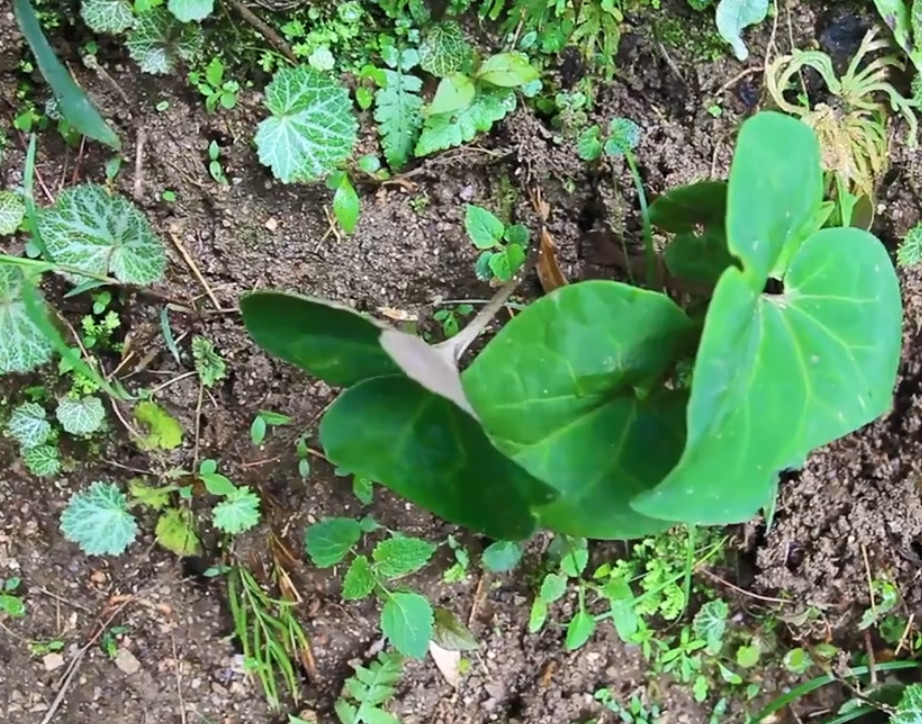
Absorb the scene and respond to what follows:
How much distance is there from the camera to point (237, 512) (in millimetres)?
1456

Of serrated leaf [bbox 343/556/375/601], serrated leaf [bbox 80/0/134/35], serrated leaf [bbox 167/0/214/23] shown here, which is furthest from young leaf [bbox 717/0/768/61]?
serrated leaf [bbox 343/556/375/601]

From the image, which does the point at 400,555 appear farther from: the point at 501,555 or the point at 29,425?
the point at 29,425

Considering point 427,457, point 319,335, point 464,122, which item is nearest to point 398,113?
point 464,122

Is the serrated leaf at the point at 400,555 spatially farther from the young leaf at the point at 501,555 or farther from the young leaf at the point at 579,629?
the young leaf at the point at 579,629

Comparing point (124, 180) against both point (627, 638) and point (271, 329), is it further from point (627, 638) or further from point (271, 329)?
point (627, 638)

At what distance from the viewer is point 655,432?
3.86 ft

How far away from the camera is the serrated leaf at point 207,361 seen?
145 centimetres

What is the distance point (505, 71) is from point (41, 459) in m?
0.89

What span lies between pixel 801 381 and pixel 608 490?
259 mm

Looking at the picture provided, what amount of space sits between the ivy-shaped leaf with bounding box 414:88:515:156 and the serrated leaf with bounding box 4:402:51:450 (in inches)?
26.9

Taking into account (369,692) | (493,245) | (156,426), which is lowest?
(369,692)

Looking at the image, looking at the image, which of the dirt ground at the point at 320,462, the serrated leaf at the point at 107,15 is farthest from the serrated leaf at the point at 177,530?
the serrated leaf at the point at 107,15

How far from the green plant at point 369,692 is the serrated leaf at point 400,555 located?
7.2 inches

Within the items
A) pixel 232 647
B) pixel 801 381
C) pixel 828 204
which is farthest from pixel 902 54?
pixel 232 647
